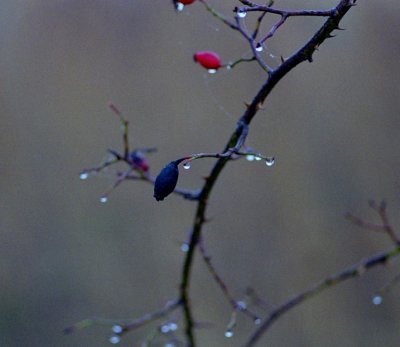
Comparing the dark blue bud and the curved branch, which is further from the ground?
the curved branch

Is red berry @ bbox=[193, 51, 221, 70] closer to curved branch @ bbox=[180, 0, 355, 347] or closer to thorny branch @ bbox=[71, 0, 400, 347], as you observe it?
thorny branch @ bbox=[71, 0, 400, 347]

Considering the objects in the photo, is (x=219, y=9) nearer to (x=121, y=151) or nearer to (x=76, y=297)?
(x=121, y=151)

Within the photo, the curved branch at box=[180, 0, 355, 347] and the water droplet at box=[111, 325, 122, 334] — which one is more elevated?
the curved branch at box=[180, 0, 355, 347]

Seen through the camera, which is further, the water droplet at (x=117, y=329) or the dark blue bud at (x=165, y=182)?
the water droplet at (x=117, y=329)

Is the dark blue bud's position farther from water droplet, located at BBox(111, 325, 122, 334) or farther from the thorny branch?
water droplet, located at BBox(111, 325, 122, 334)

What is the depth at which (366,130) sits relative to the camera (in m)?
1.73

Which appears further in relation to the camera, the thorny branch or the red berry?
the red berry

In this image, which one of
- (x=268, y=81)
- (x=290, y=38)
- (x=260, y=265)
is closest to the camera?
(x=268, y=81)

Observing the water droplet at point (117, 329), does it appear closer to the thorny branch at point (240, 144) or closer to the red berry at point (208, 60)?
the thorny branch at point (240, 144)

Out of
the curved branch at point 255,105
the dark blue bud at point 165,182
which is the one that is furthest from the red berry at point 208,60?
the dark blue bud at point 165,182

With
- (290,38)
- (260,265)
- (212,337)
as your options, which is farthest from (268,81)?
(212,337)

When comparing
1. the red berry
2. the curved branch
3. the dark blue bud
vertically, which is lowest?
the dark blue bud

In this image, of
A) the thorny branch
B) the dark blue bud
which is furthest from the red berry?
the dark blue bud

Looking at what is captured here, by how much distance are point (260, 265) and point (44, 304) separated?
80 cm
